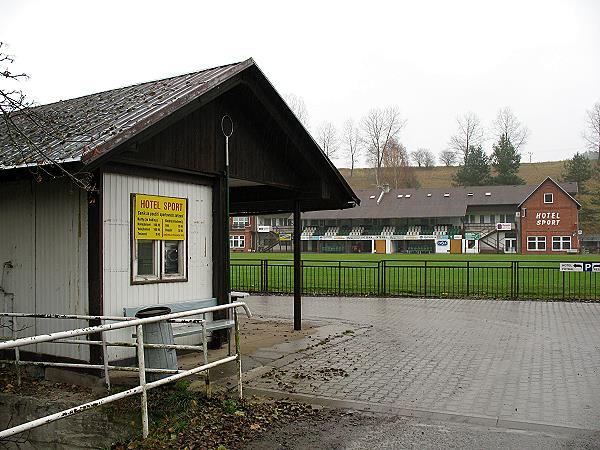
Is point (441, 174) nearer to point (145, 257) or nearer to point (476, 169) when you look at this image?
point (476, 169)

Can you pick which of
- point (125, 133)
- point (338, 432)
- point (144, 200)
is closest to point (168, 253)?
point (144, 200)

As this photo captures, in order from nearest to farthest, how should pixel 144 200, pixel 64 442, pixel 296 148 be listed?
pixel 64 442 → pixel 144 200 → pixel 296 148

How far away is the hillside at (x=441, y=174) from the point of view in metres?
126

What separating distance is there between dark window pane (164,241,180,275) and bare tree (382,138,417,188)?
303 feet

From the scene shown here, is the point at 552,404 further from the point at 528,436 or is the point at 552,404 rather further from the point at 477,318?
the point at 477,318

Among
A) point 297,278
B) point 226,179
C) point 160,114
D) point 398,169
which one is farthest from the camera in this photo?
point 398,169

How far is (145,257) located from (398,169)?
99.7m

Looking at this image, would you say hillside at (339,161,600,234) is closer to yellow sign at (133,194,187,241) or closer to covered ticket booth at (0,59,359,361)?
covered ticket booth at (0,59,359,361)

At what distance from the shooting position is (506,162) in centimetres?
9350

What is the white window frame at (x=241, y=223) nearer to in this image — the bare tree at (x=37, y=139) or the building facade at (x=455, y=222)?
the building facade at (x=455, y=222)

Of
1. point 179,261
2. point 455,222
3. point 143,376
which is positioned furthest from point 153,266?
point 455,222

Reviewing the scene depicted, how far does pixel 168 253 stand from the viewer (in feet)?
30.9

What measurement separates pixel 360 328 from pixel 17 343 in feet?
31.5

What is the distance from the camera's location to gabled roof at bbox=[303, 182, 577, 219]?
3130 inches
